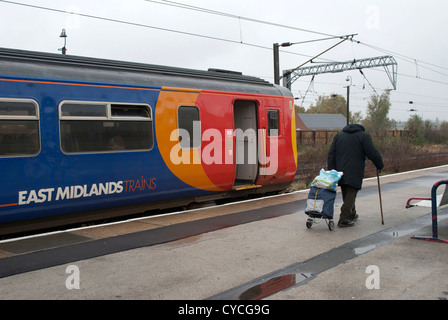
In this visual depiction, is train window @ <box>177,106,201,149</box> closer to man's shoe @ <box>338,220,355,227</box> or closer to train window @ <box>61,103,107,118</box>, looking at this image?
train window @ <box>61,103,107,118</box>

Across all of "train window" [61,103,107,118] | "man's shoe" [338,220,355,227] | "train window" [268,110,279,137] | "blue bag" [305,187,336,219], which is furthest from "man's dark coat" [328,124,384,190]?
"train window" [61,103,107,118]

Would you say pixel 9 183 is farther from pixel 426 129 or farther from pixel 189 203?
pixel 426 129

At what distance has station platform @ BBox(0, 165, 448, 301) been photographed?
15.0 ft

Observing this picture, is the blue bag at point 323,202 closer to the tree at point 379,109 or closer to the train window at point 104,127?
the train window at point 104,127

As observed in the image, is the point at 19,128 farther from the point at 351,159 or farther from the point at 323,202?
the point at 351,159

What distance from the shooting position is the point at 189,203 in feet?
32.1

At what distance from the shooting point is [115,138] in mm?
7949

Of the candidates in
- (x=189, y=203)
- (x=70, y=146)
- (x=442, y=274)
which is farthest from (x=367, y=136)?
(x=70, y=146)

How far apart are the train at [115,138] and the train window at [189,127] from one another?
0.02 metres

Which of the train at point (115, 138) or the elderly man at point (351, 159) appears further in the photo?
the elderly man at point (351, 159)

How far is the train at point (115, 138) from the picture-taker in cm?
683

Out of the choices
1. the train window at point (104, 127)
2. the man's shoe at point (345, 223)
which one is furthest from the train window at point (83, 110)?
the man's shoe at point (345, 223)

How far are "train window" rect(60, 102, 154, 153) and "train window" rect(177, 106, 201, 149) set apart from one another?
76 cm

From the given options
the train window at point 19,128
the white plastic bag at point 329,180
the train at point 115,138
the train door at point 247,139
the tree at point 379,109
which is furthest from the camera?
the tree at point 379,109
